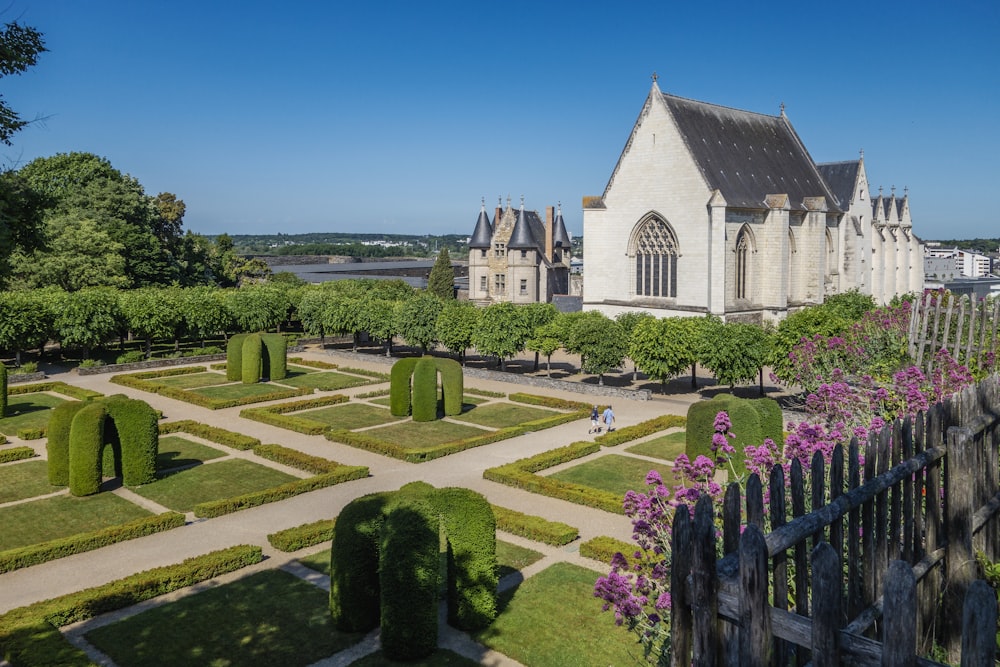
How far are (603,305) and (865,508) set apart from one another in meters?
39.4

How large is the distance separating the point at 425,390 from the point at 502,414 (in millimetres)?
3572

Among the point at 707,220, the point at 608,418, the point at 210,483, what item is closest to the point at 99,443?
the point at 210,483

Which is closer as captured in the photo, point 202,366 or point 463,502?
point 463,502

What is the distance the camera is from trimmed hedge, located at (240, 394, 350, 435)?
2711cm

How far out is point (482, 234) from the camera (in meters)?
68.4

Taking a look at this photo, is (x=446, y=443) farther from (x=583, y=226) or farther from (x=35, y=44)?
(x=583, y=226)

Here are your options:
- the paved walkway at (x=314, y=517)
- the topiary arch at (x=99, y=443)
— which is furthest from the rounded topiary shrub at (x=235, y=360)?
the topiary arch at (x=99, y=443)

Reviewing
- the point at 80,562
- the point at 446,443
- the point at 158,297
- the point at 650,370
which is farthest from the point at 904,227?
the point at 80,562

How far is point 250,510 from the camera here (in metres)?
19.0

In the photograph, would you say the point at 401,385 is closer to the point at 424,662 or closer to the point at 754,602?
the point at 424,662

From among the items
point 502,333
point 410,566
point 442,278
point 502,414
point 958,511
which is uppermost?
point 442,278

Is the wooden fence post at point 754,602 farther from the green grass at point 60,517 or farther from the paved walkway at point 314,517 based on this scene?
the green grass at point 60,517

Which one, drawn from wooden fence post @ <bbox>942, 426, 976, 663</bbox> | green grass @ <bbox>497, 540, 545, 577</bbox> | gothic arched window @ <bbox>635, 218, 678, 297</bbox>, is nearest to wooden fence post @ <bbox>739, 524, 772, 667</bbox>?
wooden fence post @ <bbox>942, 426, 976, 663</bbox>

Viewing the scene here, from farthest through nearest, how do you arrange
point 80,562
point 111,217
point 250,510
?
point 111,217 → point 250,510 → point 80,562
